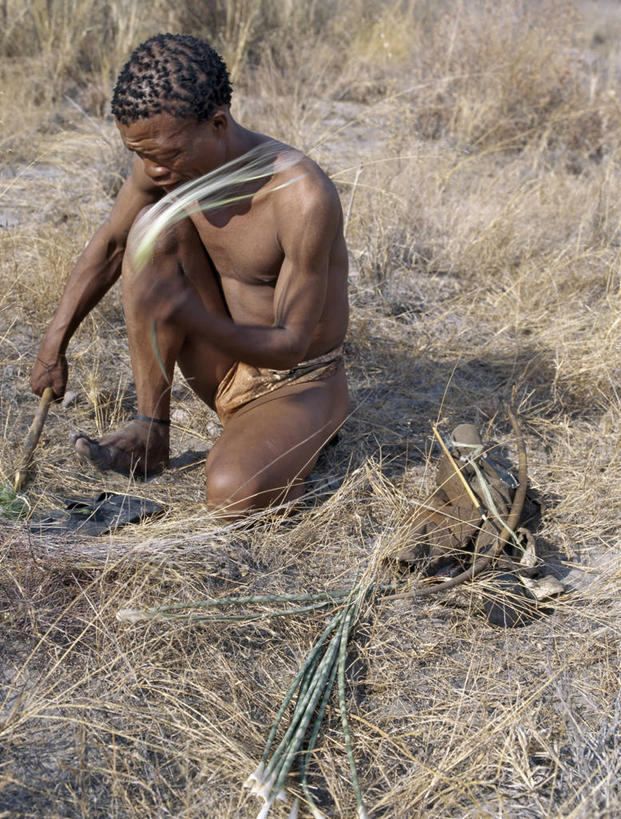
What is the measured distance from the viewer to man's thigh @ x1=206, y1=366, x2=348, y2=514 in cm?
224

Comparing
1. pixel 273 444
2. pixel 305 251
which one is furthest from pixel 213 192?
pixel 273 444

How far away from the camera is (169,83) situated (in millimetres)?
1980

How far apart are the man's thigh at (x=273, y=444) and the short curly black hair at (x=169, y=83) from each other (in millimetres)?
809

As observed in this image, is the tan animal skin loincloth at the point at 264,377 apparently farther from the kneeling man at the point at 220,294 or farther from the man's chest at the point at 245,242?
the man's chest at the point at 245,242

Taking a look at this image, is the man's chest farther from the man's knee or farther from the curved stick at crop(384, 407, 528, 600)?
the curved stick at crop(384, 407, 528, 600)

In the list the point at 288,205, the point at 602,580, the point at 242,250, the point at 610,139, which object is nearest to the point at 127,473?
the point at 242,250

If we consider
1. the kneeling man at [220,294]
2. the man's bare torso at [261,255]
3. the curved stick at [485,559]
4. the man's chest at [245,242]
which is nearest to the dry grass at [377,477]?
the curved stick at [485,559]

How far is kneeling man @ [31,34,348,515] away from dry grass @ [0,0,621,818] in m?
0.17

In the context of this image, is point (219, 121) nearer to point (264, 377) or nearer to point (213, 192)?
point (213, 192)

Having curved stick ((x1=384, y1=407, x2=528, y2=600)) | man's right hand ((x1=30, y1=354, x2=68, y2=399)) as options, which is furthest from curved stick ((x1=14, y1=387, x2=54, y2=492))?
curved stick ((x1=384, y1=407, x2=528, y2=600))

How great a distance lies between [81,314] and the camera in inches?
99.0

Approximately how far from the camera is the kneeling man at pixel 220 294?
2.03m

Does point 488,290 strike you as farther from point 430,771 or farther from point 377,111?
point 430,771

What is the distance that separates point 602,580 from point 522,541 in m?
0.23
